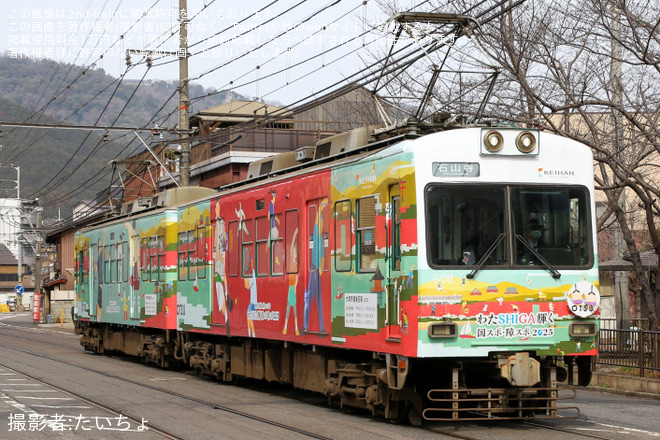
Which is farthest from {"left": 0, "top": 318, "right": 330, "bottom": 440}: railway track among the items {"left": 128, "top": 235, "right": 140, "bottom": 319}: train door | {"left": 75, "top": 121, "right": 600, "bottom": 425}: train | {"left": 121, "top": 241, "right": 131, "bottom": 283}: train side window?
{"left": 121, "top": 241, "right": 131, "bottom": 283}: train side window

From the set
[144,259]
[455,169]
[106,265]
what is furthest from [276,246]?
[106,265]

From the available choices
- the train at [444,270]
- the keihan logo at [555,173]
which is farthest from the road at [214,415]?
the keihan logo at [555,173]

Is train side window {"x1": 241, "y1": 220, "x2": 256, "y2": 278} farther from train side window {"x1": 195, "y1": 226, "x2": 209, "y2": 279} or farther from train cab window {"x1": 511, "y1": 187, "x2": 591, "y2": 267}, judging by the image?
train cab window {"x1": 511, "y1": 187, "x2": 591, "y2": 267}

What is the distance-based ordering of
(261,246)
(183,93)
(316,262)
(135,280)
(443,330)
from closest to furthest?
(443,330) → (316,262) → (261,246) → (135,280) → (183,93)

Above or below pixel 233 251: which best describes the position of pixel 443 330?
below

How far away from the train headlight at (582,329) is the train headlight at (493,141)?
2.15 metres

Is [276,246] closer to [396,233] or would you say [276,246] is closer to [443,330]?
[396,233]

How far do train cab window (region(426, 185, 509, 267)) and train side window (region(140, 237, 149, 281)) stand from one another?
11815 millimetres

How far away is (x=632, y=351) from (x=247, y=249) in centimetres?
707

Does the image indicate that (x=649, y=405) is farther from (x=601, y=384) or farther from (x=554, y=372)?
(x=554, y=372)

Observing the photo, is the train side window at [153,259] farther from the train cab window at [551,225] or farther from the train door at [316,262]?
the train cab window at [551,225]

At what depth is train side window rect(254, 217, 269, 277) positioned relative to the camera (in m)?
14.7

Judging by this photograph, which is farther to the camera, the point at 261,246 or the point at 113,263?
the point at 113,263

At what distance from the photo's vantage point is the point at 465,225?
1066 cm
